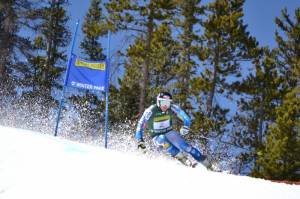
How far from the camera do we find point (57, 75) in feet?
97.6

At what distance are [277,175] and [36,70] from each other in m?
16.6

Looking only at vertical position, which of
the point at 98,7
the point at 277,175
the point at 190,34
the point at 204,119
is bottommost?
the point at 277,175

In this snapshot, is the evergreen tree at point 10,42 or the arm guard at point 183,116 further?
the evergreen tree at point 10,42

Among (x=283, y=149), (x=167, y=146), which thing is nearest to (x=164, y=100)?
(x=167, y=146)

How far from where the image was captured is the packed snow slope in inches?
220

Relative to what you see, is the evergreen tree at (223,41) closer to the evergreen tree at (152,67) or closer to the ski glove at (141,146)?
the evergreen tree at (152,67)

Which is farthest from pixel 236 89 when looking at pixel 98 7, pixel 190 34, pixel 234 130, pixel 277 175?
pixel 98 7

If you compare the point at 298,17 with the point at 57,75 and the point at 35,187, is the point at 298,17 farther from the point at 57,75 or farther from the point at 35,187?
the point at 35,187

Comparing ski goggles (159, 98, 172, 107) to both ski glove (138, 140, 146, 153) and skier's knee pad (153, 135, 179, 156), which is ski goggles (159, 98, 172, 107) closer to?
skier's knee pad (153, 135, 179, 156)

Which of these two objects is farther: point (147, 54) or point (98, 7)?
point (98, 7)

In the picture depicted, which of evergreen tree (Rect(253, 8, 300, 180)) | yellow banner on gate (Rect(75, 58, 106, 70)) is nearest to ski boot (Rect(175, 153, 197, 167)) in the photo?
yellow banner on gate (Rect(75, 58, 106, 70))

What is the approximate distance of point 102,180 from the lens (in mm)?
6152

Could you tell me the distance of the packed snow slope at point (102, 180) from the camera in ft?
18.3

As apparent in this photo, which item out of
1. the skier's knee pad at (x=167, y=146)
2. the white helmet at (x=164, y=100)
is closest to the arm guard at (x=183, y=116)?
the white helmet at (x=164, y=100)
